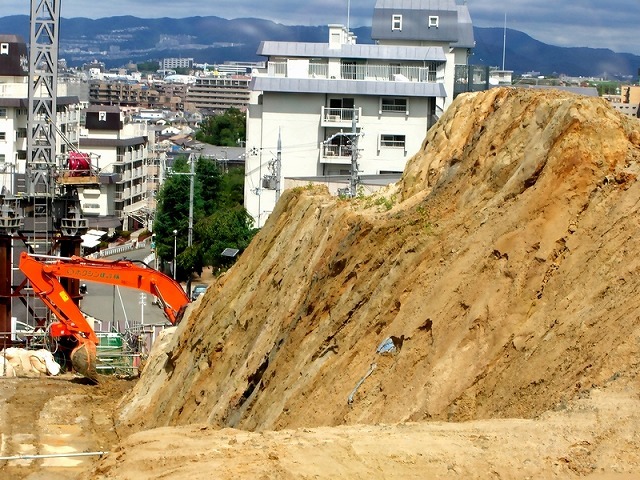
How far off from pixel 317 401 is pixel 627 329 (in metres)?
6.78

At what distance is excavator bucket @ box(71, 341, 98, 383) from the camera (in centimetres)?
4288

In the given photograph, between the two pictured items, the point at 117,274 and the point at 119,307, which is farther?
the point at 119,307

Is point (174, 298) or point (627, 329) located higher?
point (627, 329)

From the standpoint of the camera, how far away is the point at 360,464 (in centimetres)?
1453

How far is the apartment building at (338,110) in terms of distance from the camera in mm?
68188

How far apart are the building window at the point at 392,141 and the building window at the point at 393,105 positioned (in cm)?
133

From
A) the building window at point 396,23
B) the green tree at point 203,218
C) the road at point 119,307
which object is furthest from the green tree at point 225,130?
the building window at point 396,23

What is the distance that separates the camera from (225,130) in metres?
171

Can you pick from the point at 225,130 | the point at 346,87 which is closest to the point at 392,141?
the point at 346,87

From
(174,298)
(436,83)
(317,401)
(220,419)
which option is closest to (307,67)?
(436,83)

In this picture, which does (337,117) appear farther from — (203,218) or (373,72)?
(203,218)

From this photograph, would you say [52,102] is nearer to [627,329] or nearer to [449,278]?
[449,278]

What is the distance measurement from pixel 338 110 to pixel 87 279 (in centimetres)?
2885

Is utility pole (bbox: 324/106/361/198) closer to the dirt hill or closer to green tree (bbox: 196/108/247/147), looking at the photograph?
the dirt hill
